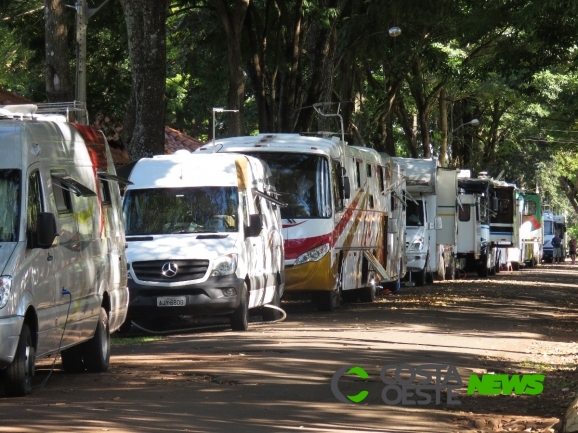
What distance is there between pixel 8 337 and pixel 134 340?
700 centimetres

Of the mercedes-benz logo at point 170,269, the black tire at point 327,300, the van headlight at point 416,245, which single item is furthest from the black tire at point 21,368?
the van headlight at point 416,245

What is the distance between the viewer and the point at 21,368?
433 inches

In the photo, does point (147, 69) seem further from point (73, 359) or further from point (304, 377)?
point (304, 377)

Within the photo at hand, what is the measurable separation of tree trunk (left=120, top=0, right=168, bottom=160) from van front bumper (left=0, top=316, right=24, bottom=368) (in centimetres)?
1221

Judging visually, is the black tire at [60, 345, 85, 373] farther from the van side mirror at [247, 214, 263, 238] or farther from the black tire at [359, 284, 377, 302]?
the black tire at [359, 284, 377, 302]

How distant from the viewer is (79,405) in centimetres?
1058

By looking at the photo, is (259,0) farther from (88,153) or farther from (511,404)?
(511,404)

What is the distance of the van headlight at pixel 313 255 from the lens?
22047 millimetres

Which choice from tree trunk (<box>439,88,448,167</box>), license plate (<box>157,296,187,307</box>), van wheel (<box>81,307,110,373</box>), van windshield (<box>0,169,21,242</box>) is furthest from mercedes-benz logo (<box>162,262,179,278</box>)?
tree trunk (<box>439,88,448,167</box>)

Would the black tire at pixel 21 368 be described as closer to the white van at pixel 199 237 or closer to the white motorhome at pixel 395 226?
the white van at pixel 199 237

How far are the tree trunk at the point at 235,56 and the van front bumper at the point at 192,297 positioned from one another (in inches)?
367

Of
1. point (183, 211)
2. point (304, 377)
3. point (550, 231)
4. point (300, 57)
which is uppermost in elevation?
point (300, 57)

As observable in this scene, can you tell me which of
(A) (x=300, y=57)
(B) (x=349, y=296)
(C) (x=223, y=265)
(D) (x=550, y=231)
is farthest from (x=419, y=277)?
(D) (x=550, y=231)

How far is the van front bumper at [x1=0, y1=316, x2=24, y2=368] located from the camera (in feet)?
34.7
